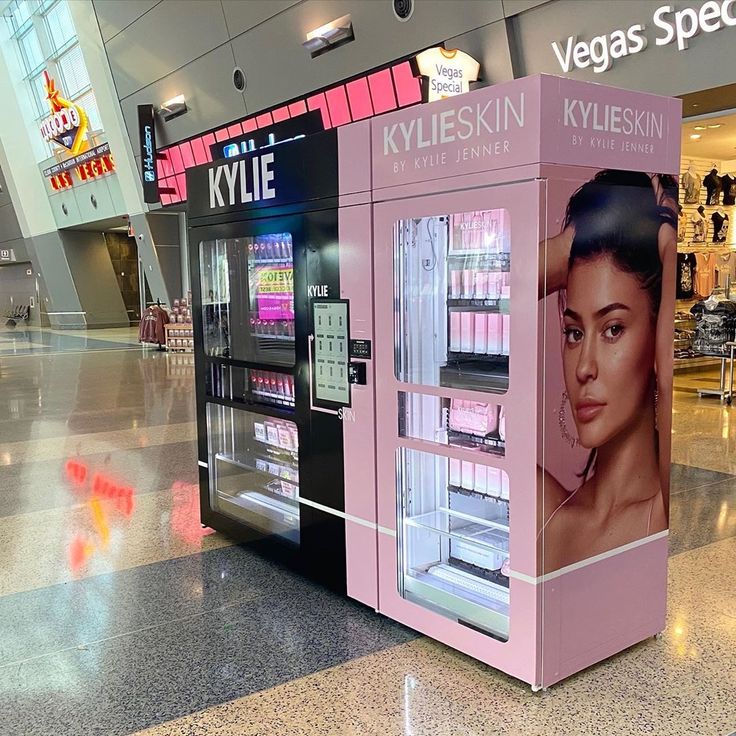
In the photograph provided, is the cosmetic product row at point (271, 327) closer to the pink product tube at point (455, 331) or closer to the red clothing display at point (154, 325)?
the pink product tube at point (455, 331)

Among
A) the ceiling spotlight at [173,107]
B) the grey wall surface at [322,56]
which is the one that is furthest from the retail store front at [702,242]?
the ceiling spotlight at [173,107]

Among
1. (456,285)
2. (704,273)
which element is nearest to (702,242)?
(704,273)

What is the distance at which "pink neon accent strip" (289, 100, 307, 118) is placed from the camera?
40.7 ft

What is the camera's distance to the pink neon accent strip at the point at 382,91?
1033 cm

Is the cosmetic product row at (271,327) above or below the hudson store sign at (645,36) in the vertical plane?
below

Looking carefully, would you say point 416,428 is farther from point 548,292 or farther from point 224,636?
point 224,636

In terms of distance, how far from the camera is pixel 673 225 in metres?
3.02

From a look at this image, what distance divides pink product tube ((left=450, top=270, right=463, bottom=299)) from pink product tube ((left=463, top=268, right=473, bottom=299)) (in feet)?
0.08

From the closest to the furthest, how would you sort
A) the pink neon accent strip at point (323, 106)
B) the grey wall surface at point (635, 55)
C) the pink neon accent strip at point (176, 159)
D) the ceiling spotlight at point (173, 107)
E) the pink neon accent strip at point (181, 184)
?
the grey wall surface at point (635, 55) → the pink neon accent strip at point (323, 106) → the ceiling spotlight at point (173, 107) → the pink neon accent strip at point (176, 159) → the pink neon accent strip at point (181, 184)

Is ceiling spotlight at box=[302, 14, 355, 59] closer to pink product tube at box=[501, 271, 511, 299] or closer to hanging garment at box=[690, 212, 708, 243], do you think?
hanging garment at box=[690, 212, 708, 243]

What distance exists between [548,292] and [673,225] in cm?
80

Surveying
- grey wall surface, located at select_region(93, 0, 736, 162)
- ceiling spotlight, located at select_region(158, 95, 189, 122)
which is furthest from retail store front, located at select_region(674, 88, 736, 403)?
ceiling spotlight, located at select_region(158, 95, 189, 122)

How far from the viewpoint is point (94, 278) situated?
26969 mm

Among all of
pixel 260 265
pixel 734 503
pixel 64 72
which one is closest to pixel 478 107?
pixel 260 265
